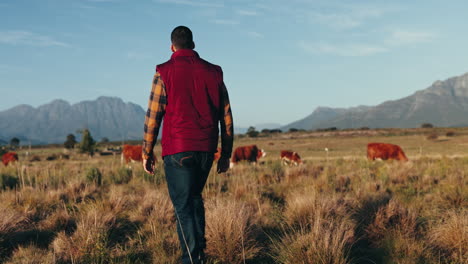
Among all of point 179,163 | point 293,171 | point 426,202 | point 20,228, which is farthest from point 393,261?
point 293,171

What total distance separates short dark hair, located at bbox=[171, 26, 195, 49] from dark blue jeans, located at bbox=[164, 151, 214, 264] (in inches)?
43.1

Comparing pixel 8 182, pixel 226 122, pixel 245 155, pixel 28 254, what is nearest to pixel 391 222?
pixel 226 122

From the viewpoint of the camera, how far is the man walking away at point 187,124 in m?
3.49

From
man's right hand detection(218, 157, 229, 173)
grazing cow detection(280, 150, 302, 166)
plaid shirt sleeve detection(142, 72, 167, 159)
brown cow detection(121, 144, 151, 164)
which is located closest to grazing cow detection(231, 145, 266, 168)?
grazing cow detection(280, 150, 302, 166)

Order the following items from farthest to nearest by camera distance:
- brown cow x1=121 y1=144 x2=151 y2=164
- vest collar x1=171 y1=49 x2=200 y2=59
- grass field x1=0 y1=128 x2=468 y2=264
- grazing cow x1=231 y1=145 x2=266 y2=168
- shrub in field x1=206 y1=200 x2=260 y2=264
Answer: brown cow x1=121 y1=144 x2=151 y2=164 → grazing cow x1=231 y1=145 x2=266 y2=168 → shrub in field x1=206 y1=200 x2=260 y2=264 → grass field x1=0 y1=128 x2=468 y2=264 → vest collar x1=171 y1=49 x2=200 y2=59

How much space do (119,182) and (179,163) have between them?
824cm

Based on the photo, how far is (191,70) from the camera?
3.54 meters

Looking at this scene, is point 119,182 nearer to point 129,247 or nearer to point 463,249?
point 129,247

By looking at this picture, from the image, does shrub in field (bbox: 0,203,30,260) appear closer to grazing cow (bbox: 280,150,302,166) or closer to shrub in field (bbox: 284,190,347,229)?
shrub in field (bbox: 284,190,347,229)

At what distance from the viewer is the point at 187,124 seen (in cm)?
348

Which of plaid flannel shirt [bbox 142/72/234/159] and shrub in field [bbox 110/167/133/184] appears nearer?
plaid flannel shirt [bbox 142/72/234/159]

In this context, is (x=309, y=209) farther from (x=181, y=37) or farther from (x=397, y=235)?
(x=181, y=37)

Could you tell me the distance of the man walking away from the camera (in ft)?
11.5

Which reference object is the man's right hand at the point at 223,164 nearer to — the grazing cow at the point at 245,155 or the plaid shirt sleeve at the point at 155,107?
the plaid shirt sleeve at the point at 155,107
